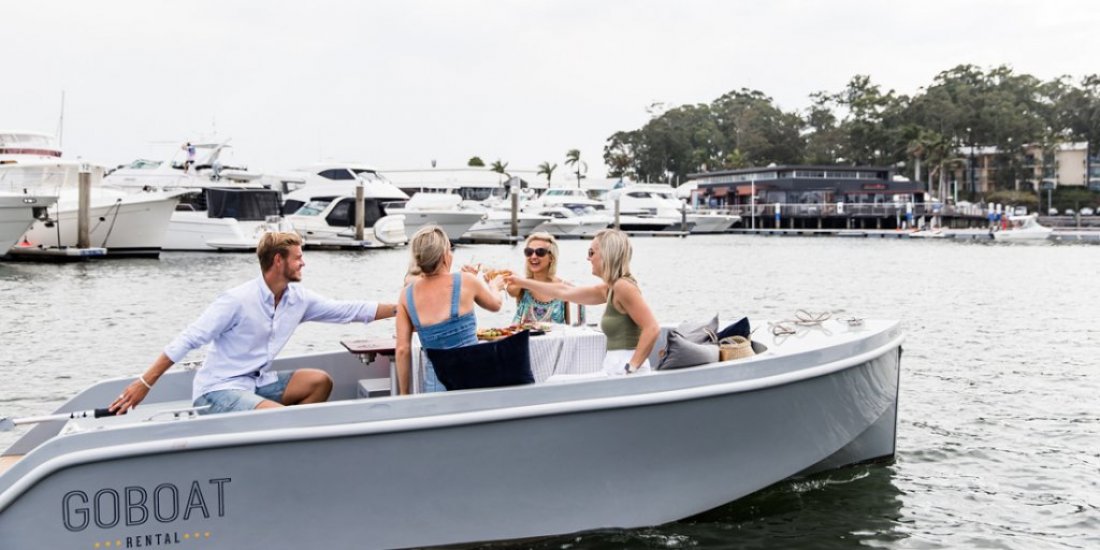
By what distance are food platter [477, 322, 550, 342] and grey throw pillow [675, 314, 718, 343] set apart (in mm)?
874

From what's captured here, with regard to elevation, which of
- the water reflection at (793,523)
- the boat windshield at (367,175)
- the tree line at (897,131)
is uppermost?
the tree line at (897,131)

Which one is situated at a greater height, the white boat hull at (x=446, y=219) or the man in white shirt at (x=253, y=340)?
the white boat hull at (x=446, y=219)

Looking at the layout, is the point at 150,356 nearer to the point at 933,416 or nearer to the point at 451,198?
the point at 933,416

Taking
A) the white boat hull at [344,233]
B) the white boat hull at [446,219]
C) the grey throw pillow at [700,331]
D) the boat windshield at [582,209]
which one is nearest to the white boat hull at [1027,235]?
the boat windshield at [582,209]

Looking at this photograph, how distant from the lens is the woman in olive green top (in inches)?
221

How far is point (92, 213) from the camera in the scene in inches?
1236

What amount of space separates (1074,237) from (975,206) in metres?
15.1

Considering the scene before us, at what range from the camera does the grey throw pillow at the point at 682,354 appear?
5.57 m

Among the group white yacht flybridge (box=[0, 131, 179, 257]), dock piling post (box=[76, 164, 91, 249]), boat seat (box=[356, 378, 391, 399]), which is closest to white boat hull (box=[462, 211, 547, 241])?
white yacht flybridge (box=[0, 131, 179, 257])

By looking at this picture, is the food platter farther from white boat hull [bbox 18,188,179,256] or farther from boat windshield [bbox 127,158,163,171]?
boat windshield [bbox 127,158,163,171]

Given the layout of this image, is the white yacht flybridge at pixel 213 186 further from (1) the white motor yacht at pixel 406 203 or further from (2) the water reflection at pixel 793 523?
(2) the water reflection at pixel 793 523

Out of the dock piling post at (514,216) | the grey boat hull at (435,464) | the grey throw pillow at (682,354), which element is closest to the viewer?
the grey boat hull at (435,464)

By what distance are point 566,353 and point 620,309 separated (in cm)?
Result: 56

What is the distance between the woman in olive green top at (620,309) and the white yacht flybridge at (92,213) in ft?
94.7
